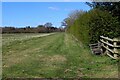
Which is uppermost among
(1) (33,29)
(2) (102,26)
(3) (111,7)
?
(3) (111,7)

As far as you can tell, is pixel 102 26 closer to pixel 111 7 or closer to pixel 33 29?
pixel 111 7

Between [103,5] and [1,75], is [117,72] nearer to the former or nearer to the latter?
[1,75]

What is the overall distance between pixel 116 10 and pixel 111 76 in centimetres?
1390

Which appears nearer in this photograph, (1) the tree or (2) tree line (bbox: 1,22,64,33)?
(1) the tree

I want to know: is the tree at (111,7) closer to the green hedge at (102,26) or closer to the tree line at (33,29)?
the green hedge at (102,26)

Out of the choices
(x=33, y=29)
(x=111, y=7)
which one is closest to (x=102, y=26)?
(x=111, y=7)

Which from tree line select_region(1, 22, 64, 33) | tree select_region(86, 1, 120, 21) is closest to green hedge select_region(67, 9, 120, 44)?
tree select_region(86, 1, 120, 21)

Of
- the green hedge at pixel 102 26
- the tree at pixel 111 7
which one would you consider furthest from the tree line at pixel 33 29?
the green hedge at pixel 102 26

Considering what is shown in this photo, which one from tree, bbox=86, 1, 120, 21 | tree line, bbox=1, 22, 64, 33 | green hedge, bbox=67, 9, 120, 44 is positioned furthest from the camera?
tree line, bbox=1, 22, 64, 33

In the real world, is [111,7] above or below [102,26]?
above

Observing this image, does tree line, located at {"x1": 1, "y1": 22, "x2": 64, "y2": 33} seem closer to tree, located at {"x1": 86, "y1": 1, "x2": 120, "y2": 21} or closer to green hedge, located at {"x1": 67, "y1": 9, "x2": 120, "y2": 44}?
tree, located at {"x1": 86, "y1": 1, "x2": 120, "y2": 21}

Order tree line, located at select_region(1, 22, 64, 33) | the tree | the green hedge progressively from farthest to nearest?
tree line, located at select_region(1, 22, 64, 33)
the tree
the green hedge

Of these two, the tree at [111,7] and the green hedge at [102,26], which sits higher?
the tree at [111,7]

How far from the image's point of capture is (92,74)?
9.77 metres
